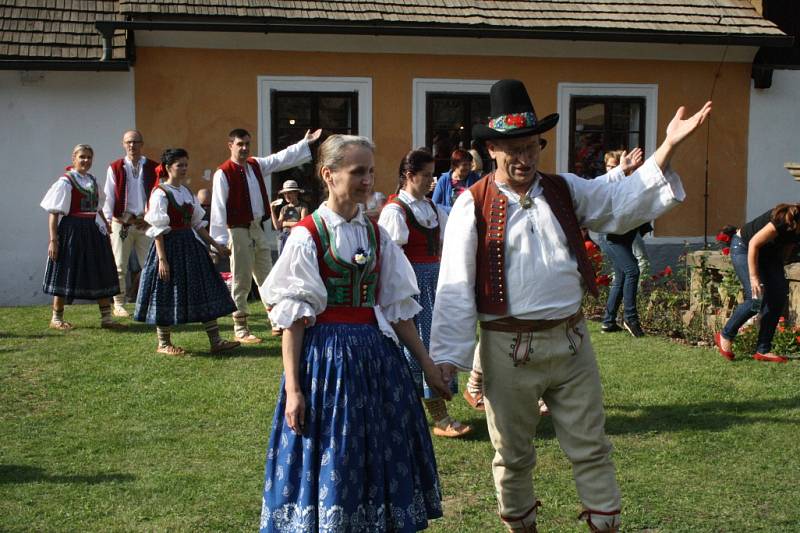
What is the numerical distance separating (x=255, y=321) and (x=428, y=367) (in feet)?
21.1

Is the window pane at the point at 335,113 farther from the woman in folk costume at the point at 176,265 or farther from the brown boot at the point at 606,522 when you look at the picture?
the brown boot at the point at 606,522

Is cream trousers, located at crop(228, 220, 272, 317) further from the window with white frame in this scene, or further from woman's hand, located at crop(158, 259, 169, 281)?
the window with white frame

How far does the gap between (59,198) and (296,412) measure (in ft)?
21.4

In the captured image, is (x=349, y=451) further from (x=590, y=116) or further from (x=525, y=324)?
(x=590, y=116)

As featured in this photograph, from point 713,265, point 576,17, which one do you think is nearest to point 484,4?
point 576,17

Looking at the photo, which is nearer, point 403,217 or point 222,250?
point 403,217

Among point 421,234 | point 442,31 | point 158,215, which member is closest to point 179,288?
point 158,215

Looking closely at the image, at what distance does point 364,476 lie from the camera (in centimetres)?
333

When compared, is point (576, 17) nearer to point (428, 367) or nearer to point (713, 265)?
point (713, 265)

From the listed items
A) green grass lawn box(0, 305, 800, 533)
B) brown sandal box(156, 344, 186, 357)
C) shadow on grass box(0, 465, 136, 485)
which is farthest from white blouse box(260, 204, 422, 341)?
brown sandal box(156, 344, 186, 357)

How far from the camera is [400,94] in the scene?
12391 millimetres

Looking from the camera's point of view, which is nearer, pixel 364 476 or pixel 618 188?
pixel 364 476

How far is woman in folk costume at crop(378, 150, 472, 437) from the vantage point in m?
5.64

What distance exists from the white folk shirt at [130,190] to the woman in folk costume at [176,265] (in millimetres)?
2487
